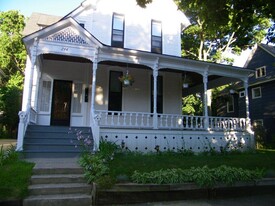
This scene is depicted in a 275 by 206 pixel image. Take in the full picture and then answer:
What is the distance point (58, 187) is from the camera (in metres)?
5.30

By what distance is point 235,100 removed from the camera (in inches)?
1030

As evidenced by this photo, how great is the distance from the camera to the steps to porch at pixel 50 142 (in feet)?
27.0

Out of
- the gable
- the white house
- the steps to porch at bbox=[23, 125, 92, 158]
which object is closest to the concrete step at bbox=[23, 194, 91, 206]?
the steps to porch at bbox=[23, 125, 92, 158]

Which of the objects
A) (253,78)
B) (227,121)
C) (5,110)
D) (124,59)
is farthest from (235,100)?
(5,110)

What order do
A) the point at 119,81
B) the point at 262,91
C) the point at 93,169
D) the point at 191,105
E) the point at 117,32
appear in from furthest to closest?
the point at 191,105 → the point at 262,91 → the point at 117,32 → the point at 119,81 → the point at 93,169

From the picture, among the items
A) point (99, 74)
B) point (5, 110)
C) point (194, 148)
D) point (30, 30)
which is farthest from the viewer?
point (5, 110)

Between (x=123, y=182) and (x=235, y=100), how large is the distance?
23525 mm

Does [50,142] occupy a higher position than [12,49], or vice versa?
[12,49]

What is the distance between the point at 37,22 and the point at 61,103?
5538 mm

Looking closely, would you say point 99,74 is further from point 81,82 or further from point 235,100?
point 235,100

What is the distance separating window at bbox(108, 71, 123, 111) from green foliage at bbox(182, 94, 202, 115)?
660 inches

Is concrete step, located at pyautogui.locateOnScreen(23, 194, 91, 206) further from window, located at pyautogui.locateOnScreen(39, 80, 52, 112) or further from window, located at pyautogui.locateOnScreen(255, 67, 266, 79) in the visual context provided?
window, located at pyautogui.locateOnScreen(255, 67, 266, 79)

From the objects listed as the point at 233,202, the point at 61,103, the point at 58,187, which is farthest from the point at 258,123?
the point at 58,187

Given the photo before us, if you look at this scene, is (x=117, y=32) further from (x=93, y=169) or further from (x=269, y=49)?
(x=269, y=49)
